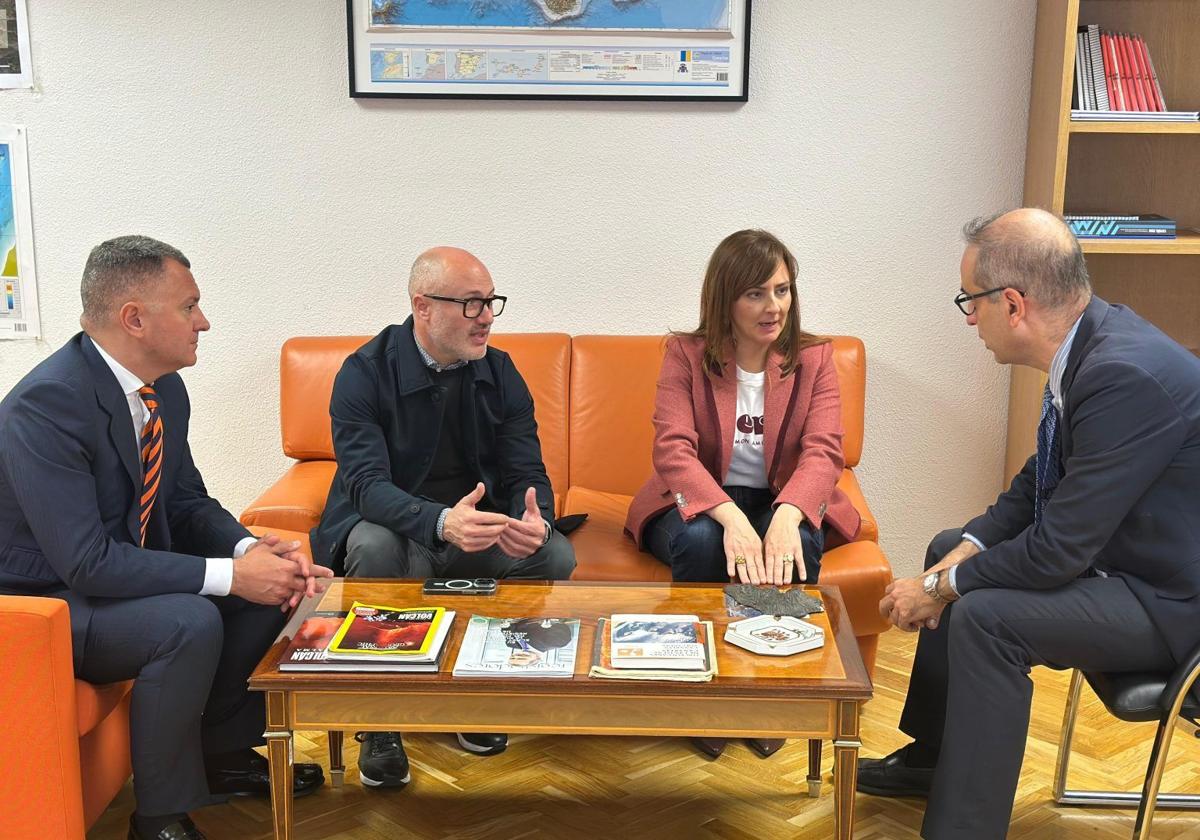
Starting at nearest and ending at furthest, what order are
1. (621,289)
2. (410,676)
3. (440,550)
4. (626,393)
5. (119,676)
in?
1. (410,676)
2. (119,676)
3. (440,550)
4. (626,393)
5. (621,289)

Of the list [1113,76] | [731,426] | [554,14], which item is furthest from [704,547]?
[1113,76]

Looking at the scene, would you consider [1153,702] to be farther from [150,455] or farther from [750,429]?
[150,455]

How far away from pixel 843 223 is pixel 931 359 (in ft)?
1.65

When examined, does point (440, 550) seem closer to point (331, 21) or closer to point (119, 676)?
point (119, 676)

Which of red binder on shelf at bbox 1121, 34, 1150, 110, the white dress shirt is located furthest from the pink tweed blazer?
red binder on shelf at bbox 1121, 34, 1150, 110

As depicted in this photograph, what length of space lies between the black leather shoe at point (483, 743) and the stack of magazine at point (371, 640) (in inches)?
24.0

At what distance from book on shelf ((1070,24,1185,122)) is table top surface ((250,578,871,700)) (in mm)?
1712

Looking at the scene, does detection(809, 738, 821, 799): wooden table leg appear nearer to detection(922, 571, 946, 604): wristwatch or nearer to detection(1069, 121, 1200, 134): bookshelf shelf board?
detection(922, 571, 946, 604): wristwatch

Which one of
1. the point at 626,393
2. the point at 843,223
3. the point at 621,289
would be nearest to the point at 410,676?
the point at 626,393

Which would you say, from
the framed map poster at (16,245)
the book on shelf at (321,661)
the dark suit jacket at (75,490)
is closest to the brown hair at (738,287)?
the book on shelf at (321,661)

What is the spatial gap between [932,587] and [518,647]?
0.82m

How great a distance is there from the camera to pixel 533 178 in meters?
3.62

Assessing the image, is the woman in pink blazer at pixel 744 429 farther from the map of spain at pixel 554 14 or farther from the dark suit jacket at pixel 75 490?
the dark suit jacket at pixel 75 490

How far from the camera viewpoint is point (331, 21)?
3.52 meters
